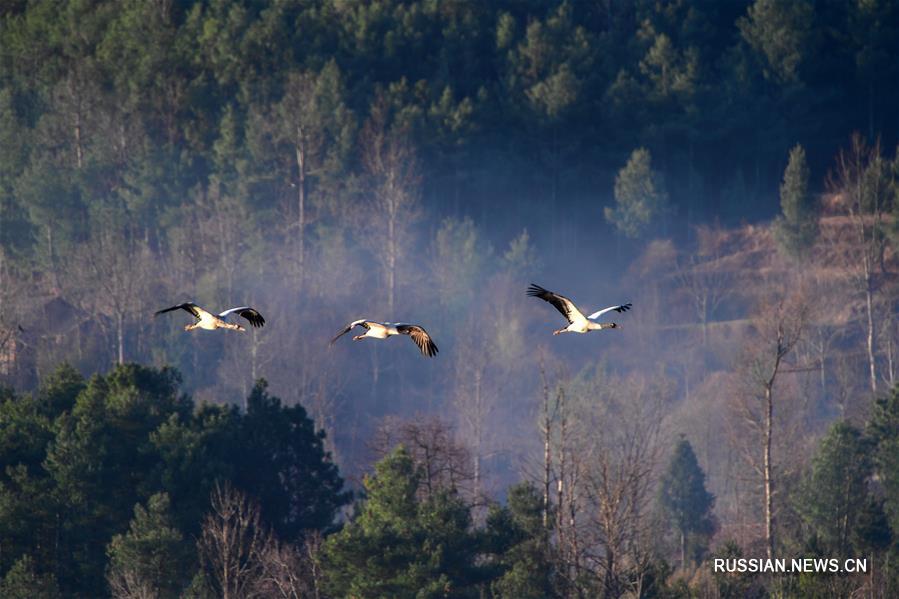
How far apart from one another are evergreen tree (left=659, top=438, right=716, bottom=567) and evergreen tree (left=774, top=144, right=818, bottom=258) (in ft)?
82.4

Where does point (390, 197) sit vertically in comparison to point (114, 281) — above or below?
above

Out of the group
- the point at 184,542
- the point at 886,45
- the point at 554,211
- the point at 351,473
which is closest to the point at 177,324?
the point at 351,473

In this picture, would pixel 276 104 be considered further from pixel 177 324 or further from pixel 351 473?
pixel 351 473

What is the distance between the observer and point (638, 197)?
8988 cm

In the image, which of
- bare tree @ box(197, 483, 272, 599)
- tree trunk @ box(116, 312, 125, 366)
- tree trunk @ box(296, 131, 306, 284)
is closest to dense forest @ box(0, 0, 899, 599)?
tree trunk @ box(296, 131, 306, 284)

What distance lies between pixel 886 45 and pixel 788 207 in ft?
60.1

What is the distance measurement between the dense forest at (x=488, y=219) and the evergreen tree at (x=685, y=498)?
134mm

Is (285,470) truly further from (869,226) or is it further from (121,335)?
(869,226)

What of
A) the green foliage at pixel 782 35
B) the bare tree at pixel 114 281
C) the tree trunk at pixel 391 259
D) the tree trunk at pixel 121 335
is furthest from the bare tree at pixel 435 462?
the green foliage at pixel 782 35

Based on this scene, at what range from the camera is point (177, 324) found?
77875 millimetres

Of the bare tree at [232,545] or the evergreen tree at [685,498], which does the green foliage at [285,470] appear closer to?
the bare tree at [232,545]

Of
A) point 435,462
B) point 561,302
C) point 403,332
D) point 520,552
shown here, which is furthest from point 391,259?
point 561,302

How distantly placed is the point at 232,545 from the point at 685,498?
22.0 meters

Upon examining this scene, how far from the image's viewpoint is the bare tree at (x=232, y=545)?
42650mm
